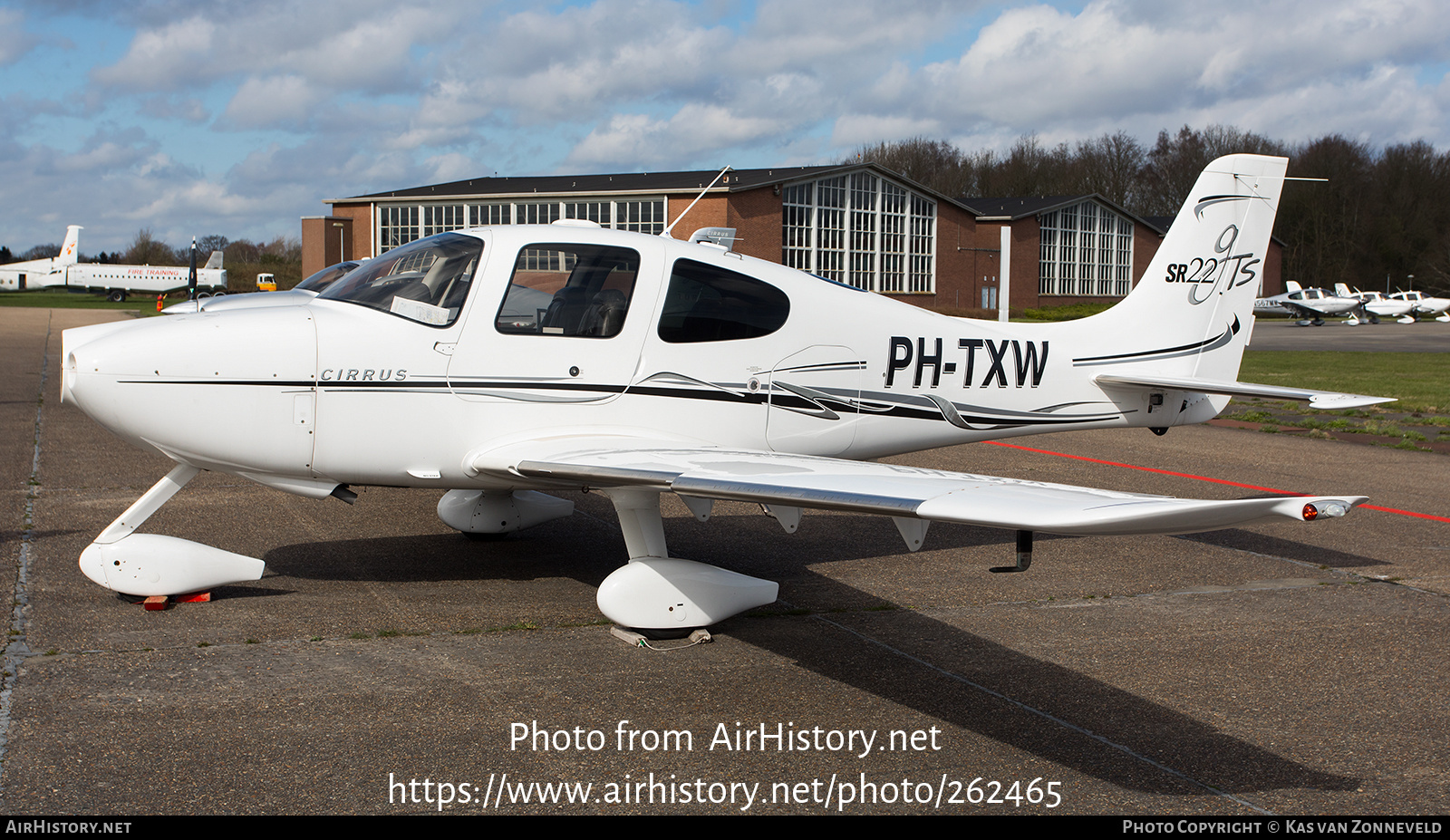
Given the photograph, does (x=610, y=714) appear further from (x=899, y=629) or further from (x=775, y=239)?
(x=775, y=239)

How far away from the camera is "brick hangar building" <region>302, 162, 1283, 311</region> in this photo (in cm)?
4906

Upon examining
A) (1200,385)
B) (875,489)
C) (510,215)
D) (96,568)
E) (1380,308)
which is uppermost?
(510,215)

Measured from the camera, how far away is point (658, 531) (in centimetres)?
575

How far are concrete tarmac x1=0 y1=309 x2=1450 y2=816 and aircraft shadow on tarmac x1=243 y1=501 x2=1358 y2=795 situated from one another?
2cm

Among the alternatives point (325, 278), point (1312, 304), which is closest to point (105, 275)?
point (325, 278)

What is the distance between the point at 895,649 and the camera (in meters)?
5.45

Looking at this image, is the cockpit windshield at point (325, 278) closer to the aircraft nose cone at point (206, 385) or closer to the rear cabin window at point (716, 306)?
the aircraft nose cone at point (206, 385)

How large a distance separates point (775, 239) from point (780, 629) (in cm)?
4534

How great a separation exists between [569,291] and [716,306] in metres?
0.85

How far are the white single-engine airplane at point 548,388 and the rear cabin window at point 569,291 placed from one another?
0.01 m

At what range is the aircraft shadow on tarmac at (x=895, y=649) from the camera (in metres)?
4.07

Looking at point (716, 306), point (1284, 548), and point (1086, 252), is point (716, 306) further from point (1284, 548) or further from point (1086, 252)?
point (1086, 252)

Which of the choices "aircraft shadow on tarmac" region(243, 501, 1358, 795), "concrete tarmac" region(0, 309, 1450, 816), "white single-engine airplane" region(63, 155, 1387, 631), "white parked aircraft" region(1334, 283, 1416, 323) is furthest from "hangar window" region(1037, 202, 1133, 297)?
"white single-engine airplane" region(63, 155, 1387, 631)

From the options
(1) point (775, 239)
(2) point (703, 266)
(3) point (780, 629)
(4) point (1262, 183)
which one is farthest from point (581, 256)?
(1) point (775, 239)
